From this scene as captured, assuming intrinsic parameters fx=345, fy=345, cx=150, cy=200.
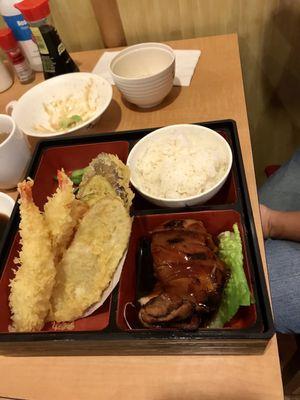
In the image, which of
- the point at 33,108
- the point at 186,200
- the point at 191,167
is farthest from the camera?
the point at 33,108

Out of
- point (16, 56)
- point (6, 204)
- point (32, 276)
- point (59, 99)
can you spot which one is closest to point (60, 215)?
point (32, 276)

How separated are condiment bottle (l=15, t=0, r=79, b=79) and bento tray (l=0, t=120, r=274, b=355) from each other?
1.67 feet

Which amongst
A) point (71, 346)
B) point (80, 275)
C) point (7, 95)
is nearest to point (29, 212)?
point (80, 275)

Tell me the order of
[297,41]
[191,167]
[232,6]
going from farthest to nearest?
[297,41] < [232,6] < [191,167]

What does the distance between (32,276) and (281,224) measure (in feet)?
3.00

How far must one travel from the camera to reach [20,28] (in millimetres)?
1501

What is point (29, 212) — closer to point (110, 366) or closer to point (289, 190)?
point (110, 366)

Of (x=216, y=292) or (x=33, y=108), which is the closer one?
(x=216, y=292)

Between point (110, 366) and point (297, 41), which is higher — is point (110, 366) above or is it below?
below

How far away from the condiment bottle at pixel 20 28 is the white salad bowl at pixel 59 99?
0.26m

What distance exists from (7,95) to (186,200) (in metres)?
1.16

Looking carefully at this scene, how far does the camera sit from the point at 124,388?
0.76 metres

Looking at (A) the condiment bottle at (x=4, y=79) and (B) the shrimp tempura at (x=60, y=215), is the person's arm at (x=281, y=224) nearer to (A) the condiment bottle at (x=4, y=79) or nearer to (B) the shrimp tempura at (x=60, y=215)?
(B) the shrimp tempura at (x=60, y=215)

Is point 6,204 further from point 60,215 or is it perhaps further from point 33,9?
point 33,9
